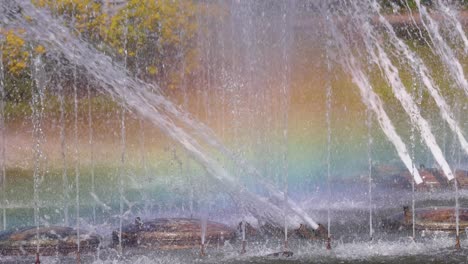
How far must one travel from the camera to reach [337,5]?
37531 millimetres

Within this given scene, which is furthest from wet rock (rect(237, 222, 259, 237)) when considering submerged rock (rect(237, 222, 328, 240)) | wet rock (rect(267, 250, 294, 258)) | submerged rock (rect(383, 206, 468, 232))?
submerged rock (rect(383, 206, 468, 232))

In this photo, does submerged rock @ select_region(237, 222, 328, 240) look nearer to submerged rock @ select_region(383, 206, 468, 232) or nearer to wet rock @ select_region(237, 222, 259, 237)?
wet rock @ select_region(237, 222, 259, 237)

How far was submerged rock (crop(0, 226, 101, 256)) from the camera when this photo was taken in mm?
11617

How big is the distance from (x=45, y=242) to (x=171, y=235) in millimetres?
1741

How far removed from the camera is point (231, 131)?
30797 millimetres

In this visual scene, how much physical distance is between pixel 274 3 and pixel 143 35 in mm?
5747

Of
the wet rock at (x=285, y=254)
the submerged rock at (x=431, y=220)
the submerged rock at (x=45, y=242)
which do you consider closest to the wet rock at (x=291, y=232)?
the wet rock at (x=285, y=254)

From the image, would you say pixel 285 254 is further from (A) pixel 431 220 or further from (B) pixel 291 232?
(A) pixel 431 220

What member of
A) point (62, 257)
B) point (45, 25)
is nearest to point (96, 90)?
point (45, 25)

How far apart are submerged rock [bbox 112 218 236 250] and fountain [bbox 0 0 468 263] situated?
0.08ft

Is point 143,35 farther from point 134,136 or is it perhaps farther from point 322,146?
point 322,146

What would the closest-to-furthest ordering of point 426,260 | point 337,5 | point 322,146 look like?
point 426,260
point 322,146
point 337,5

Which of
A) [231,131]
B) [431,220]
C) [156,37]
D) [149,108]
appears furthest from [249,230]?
[156,37]

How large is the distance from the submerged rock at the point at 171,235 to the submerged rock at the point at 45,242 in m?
0.44
